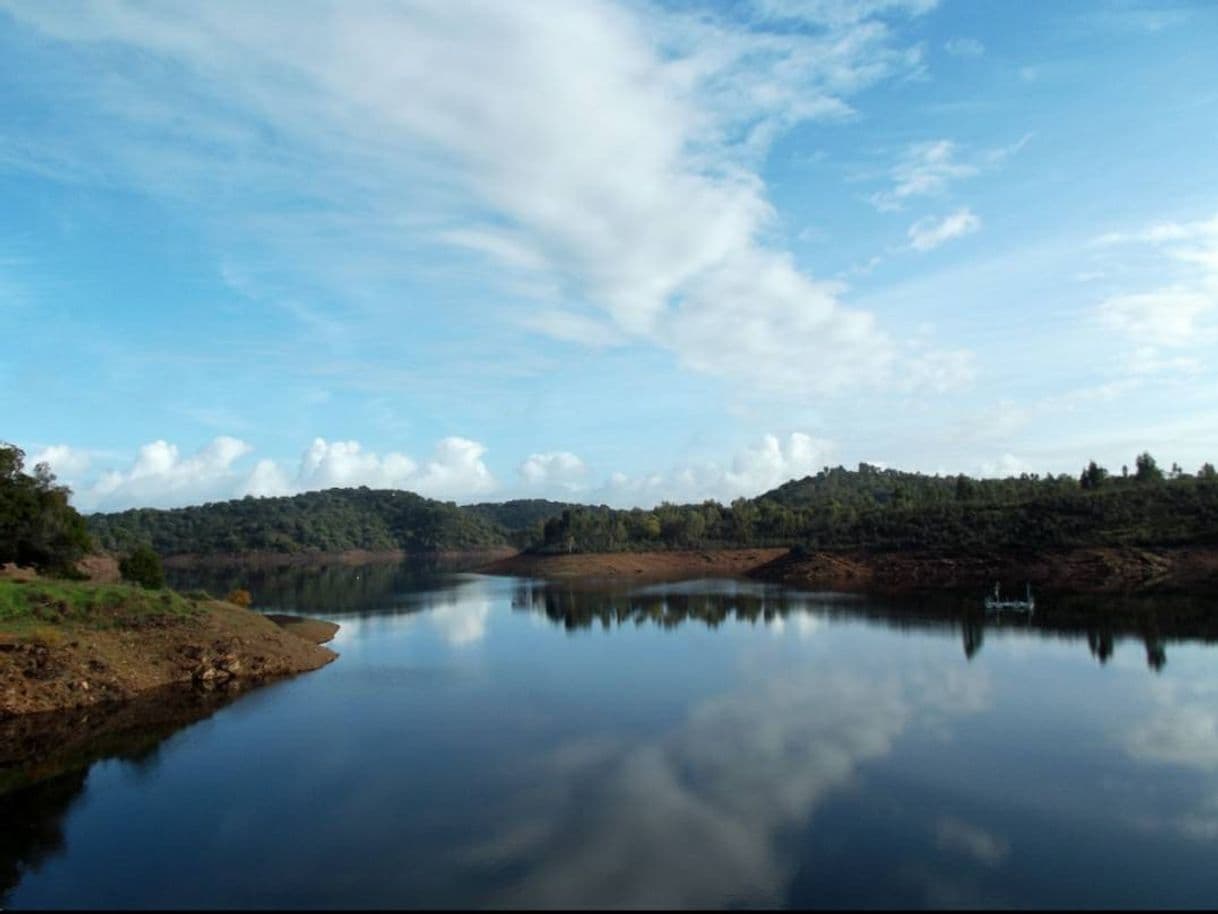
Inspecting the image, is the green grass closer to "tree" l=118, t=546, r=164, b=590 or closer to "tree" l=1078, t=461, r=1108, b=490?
"tree" l=118, t=546, r=164, b=590

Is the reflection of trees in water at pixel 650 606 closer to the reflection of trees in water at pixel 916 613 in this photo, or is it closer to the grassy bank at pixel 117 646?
the reflection of trees in water at pixel 916 613

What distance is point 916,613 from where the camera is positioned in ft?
198

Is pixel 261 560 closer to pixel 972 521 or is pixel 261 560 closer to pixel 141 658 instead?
pixel 972 521

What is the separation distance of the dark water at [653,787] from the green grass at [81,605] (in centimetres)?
656

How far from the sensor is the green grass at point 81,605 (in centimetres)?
3506

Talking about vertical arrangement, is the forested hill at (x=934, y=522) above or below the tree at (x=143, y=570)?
above

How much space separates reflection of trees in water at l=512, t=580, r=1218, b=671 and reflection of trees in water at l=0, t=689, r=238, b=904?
3272 centimetres

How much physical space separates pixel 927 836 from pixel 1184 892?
184 inches

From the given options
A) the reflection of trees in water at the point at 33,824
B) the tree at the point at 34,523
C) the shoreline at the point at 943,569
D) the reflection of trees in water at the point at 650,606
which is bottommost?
the reflection of trees in water at the point at 33,824

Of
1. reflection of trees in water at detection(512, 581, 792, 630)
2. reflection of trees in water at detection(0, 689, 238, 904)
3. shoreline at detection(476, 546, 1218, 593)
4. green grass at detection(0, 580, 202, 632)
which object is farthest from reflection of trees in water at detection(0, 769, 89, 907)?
shoreline at detection(476, 546, 1218, 593)

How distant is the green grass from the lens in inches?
1380

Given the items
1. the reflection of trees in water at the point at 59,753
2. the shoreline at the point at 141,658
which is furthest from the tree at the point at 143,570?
the reflection of trees in water at the point at 59,753

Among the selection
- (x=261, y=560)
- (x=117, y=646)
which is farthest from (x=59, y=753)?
(x=261, y=560)

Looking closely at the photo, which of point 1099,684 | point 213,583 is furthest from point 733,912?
point 213,583
